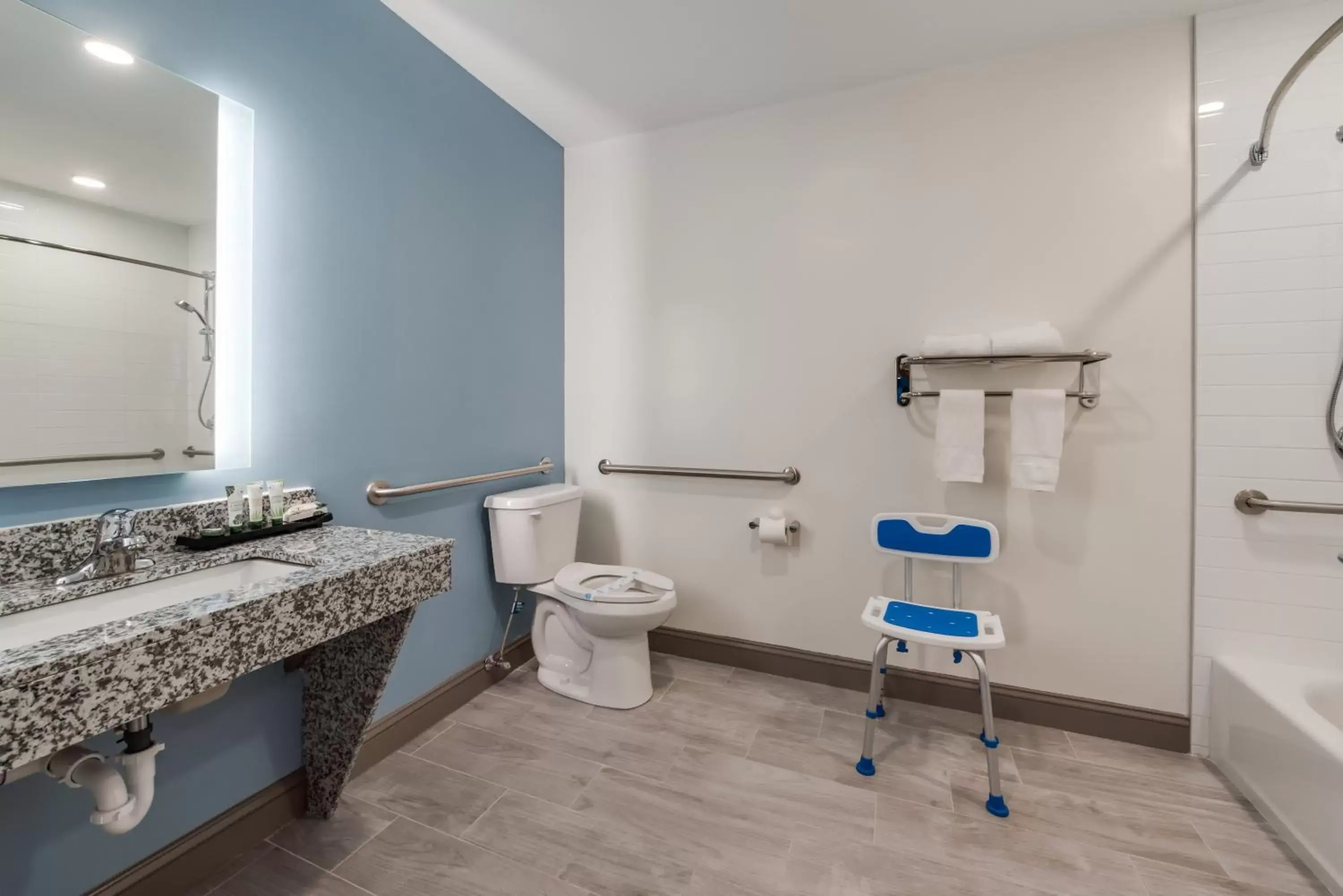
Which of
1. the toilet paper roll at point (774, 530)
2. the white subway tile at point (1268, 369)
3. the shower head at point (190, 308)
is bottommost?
the toilet paper roll at point (774, 530)

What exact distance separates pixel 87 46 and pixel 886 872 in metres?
2.45

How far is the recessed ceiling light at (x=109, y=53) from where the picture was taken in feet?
3.47

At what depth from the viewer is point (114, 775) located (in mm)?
877

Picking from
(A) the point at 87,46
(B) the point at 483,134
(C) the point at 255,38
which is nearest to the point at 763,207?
(B) the point at 483,134

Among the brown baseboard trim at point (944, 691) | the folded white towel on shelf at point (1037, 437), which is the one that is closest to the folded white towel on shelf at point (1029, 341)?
the folded white towel on shelf at point (1037, 437)

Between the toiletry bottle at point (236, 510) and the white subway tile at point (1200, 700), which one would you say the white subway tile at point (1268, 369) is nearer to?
the white subway tile at point (1200, 700)

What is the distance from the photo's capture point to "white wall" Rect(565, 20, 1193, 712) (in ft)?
5.61

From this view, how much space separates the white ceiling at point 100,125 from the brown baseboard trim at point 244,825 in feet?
4.41

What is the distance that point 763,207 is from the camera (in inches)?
84.8

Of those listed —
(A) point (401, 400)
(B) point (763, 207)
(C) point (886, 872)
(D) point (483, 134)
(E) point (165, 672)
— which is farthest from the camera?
(B) point (763, 207)

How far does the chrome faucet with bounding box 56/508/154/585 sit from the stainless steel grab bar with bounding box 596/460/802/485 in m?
1.59

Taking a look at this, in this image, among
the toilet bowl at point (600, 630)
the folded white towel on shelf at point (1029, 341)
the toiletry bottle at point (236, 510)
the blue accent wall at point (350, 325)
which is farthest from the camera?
the toilet bowl at point (600, 630)

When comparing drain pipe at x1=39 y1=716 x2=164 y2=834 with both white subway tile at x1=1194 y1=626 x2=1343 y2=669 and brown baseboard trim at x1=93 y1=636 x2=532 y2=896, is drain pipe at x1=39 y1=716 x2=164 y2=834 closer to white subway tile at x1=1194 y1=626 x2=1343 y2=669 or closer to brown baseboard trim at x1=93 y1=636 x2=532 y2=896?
brown baseboard trim at x1=93 y1=636 x2=532 y2=896

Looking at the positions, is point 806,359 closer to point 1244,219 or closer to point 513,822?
point 1244,219
